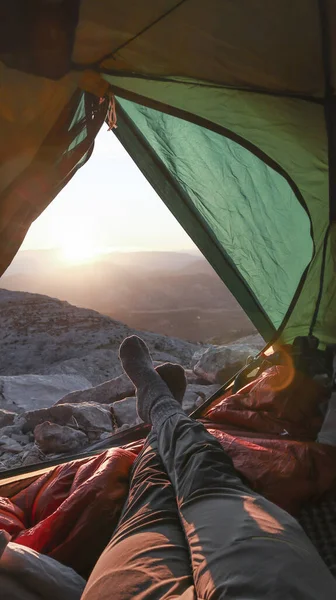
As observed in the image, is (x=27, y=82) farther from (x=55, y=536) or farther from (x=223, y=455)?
(x=55, y=536)

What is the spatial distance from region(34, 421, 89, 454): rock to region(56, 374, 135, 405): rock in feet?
3.56

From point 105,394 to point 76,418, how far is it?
0.79m

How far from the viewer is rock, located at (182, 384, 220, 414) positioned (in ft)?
10.8

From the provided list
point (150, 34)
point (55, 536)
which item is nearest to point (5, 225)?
point (150, 34)

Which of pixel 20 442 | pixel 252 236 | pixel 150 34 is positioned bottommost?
pixel 20 442

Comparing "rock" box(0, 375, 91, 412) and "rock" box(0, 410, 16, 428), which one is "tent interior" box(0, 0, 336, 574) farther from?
"rock" box(0, 375, 91, 412)

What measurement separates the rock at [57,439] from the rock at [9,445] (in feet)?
0.60

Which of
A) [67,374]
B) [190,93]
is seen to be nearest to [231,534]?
[190,93]

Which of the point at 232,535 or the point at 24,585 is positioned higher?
the point at 232,535

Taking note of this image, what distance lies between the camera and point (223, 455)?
1.30m

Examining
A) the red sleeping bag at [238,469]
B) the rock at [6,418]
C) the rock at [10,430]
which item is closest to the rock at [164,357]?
the rock at [6,418]

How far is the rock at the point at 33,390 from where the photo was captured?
157 inches

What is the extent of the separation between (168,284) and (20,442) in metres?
16.5

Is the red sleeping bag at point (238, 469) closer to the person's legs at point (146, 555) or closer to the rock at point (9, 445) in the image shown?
the person's legs at point (146, 555)
